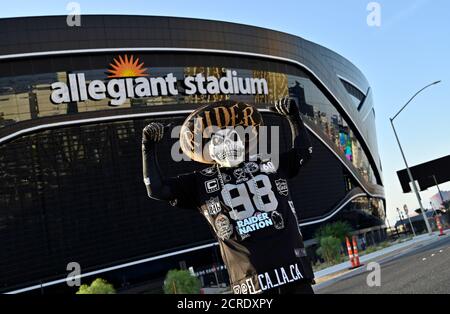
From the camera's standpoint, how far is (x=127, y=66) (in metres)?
26.6

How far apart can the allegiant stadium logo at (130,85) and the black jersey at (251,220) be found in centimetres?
2334

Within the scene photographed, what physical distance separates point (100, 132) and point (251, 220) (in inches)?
A: 945

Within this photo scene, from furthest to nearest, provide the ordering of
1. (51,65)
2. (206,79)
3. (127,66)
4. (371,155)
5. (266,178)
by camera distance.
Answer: (371,155) → (206,79) → (127,66) → (51,65) → (266,178)

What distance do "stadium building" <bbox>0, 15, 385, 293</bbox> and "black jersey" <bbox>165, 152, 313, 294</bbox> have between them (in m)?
22.2

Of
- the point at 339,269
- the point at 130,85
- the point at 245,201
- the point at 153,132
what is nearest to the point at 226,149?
the point at 245,201

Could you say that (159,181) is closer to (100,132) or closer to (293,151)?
(293,151)

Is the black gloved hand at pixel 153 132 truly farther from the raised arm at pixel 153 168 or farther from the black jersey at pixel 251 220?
A: the black jersey at pixel 251 220

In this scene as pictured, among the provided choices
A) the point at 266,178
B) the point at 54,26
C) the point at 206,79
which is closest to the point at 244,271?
the point at 266,178

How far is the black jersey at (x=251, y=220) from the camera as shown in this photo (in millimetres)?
2639

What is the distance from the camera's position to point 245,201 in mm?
2805

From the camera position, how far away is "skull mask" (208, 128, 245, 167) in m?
2.94

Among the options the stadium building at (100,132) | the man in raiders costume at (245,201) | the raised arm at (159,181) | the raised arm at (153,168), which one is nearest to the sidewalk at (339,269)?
the stadium building at (100,132)
